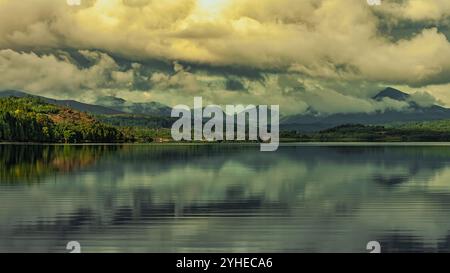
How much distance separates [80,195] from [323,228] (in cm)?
3289

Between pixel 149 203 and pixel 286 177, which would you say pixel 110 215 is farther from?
pixel 286 177

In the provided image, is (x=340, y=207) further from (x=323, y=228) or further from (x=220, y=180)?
(x=220, y=180)

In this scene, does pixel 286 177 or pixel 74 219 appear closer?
pixel 74 219

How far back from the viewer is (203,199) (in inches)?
2645

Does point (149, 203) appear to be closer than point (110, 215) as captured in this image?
No

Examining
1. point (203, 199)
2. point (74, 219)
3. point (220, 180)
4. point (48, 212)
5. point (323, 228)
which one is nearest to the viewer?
point (323, 228)

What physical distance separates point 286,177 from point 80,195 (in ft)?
129

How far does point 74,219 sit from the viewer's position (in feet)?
166

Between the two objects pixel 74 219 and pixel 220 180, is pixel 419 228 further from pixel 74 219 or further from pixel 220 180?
pixel 220 180

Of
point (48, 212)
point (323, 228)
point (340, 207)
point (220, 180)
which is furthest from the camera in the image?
point (220, 180)
